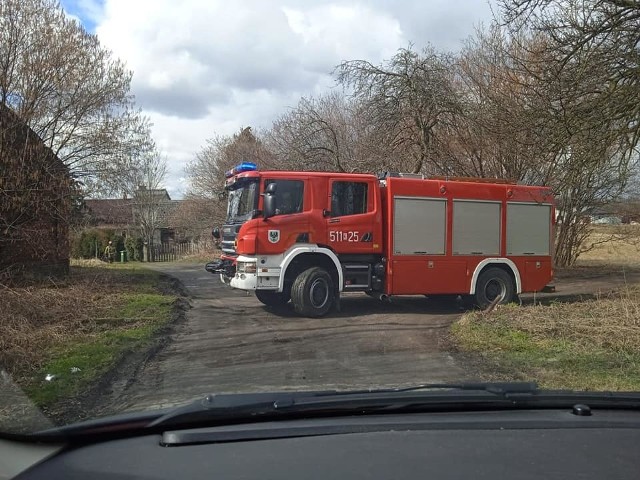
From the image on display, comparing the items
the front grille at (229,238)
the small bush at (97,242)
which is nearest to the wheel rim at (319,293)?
the front grille at (229,238)

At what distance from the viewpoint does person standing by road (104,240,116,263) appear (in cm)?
4269

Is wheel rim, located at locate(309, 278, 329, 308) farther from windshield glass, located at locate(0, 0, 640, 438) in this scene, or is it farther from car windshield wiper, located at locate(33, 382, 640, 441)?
car windshield wiper, located at locate(33, 382, 640, 441)

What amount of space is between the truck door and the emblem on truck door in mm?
1065

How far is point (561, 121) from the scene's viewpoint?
11.3 m

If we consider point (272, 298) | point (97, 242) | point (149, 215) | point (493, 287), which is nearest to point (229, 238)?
point (272, 298)

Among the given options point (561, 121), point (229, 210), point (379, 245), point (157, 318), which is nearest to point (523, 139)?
point (561, 121)

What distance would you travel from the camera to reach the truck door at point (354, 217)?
Result: 12531 mm

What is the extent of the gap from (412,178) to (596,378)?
676 cm

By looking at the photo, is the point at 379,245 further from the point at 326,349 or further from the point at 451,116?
the point at 451,116

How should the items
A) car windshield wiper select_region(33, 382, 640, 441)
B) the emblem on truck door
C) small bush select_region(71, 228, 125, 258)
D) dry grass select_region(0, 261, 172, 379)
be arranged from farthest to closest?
1. small bush select_region(71, 228, 125, 258)
2. the emblem on truck door
3. dry grass select_region(0, 261, 172, 379)
4. car windshield wiper select_region(33, 382, 640, 441)

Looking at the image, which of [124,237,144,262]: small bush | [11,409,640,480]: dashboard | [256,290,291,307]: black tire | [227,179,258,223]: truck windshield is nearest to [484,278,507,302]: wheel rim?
[256,290,291,307]: black tire

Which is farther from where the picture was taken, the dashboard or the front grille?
the front grille

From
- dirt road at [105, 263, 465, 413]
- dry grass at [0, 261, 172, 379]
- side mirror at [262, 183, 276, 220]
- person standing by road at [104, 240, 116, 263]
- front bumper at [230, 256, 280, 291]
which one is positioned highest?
side mirror at [262, 183, 276, 220]

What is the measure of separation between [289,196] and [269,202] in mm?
563
